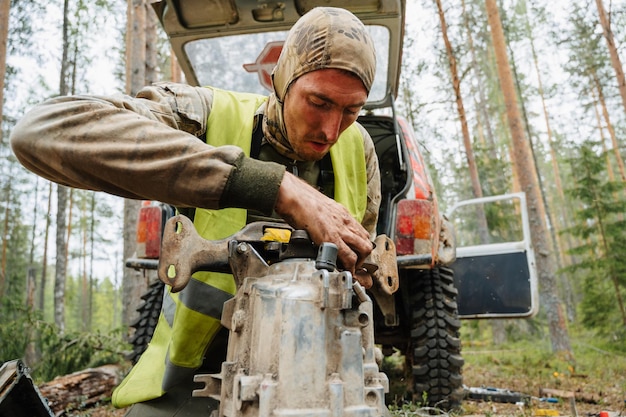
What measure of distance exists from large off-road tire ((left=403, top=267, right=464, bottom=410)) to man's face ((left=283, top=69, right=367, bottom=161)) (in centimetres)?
217

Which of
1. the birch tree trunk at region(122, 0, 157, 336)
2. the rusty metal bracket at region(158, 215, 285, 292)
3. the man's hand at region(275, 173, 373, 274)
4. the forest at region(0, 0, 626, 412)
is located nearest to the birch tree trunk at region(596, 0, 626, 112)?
the forest at region(0, 0, 626, 412)

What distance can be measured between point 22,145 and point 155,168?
0.41 meters

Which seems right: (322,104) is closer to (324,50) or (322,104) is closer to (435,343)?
(324,50)

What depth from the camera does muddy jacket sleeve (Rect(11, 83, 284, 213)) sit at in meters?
1.31

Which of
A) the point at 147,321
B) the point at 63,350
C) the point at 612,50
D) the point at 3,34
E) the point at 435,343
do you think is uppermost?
the point at 612,50

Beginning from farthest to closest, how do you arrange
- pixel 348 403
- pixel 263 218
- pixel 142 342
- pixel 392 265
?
pixel 142 342 → pixel 263 218 → pixel 392 265 → pixel 348 403

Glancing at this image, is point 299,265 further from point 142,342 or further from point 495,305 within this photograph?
point 495,305

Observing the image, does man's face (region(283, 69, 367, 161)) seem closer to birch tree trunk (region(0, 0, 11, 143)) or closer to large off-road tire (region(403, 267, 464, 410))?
large off-road tire (region(403, 267, 464, 410))

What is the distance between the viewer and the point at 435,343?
11.6ft

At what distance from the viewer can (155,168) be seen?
131 centimetres

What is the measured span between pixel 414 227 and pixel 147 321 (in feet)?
7.90

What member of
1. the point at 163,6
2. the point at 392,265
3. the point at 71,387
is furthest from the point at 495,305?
the point at 71,387

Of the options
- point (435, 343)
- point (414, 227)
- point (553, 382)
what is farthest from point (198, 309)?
point (553, 382)

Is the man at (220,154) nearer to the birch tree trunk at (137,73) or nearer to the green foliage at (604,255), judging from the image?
the birch tree trunk at (137,73)
